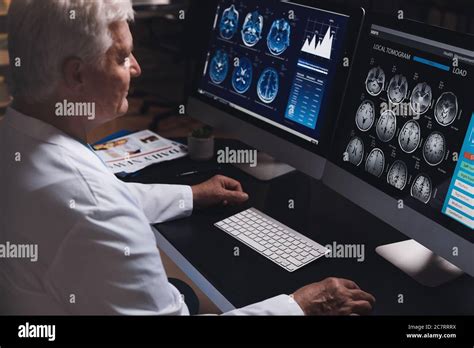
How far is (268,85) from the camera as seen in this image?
172 centimetres

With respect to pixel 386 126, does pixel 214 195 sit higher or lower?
lower

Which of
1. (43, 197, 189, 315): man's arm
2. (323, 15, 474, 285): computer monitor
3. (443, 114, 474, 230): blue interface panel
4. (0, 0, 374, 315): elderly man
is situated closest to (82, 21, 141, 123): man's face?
Answer: (0, 0, 374, 315): elderly man

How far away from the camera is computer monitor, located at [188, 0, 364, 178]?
1542 mm

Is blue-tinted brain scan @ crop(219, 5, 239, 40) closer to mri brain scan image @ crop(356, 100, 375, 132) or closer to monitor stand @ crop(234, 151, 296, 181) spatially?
monitor stand @ crop(234, 151, 296, 181)

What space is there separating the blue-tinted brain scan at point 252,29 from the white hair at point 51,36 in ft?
2.23

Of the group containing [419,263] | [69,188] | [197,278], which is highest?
[69,188]

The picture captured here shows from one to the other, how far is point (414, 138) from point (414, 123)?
0.03m

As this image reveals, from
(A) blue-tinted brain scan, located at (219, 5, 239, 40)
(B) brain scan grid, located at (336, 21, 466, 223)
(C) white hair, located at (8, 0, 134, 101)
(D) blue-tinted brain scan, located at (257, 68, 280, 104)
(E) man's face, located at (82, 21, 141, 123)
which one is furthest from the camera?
(A) blue-tinted brain scan, located at (219, 5, 239, 40)

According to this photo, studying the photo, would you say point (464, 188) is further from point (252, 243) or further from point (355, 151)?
point (252, 243)

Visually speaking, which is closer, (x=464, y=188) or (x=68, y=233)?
(x=68, y=233)

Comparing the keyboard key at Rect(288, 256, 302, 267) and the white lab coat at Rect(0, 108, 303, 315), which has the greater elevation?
the white lab coat at Rect(0, 108, 303, 315)

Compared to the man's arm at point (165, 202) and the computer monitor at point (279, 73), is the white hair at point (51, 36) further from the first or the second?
the computer monitor at point (279, 73)

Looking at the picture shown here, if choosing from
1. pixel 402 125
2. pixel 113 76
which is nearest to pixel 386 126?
pixel 402 125

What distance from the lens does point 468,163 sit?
120cm
